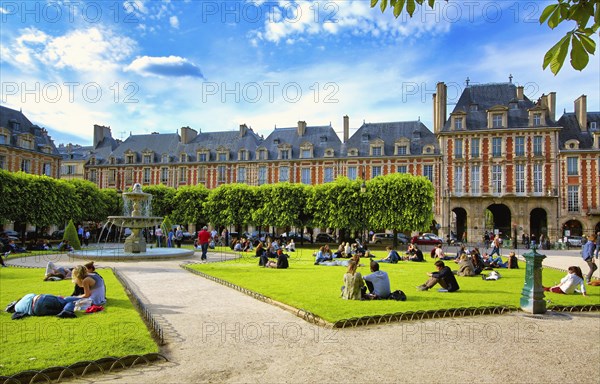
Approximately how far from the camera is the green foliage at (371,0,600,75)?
245 centimetres

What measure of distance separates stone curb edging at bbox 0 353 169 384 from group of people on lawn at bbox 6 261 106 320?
2.79 meters

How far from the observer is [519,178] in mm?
41438

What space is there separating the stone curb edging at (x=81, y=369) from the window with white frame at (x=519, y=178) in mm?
42379

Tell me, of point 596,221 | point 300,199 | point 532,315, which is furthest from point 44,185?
point 596,221

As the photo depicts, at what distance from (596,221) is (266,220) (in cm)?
3052

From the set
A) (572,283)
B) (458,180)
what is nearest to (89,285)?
(572,283)

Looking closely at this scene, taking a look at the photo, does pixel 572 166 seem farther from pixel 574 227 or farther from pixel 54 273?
pixel 54 273

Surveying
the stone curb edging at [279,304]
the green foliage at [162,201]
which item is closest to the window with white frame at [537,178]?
the green foliage at [162,201]

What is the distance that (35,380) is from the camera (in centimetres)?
498

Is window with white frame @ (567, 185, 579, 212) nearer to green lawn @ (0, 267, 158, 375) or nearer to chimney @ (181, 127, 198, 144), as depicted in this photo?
chimney @ (181, 127, 198, 144)

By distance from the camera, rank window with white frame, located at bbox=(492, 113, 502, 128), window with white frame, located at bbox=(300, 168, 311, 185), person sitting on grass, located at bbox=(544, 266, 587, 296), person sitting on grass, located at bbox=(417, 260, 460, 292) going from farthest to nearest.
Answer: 1. window with white frame, located at bbox=(300, 168, 311, 185)
2. window with white frame, located at bbox=(492, 113, 502, 128)
3. person sitting on grass, located at bbox=(417, 260, 460, 292)
4. person sitting on grass, located at bbox=(544, 266, 587, 296)

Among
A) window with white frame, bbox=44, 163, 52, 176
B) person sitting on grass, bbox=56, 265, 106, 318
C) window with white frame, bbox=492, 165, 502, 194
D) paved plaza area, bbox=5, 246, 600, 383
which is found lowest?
paved plaza area, bbox=5, 246, 600, 383

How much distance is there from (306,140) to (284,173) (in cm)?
465

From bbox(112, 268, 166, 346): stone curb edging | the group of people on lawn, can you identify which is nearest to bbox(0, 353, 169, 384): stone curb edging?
bbox(112, 268, 166, 346): stone curb edging
